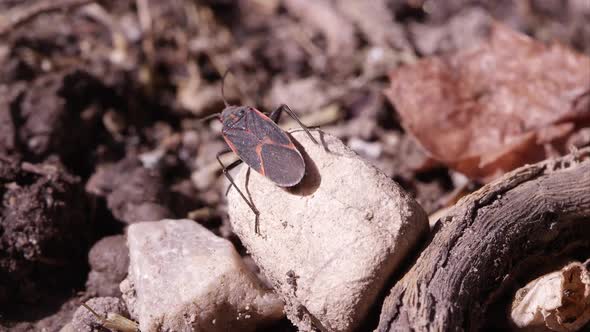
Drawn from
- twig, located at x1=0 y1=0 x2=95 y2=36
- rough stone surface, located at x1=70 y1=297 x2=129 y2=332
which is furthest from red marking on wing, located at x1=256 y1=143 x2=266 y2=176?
twig, located at x1=0 y1=0 x2=95 y2=36

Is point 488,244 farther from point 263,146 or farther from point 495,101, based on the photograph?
point 495,101

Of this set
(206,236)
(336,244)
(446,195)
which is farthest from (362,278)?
(446,195)

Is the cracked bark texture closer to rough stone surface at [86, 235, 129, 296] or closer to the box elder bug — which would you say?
the box elder bug

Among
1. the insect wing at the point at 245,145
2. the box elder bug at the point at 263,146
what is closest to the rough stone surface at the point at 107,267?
the box elder bug at the point at 263,146

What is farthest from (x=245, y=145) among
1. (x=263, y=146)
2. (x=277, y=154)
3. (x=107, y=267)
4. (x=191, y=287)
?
(x=107, y=267)

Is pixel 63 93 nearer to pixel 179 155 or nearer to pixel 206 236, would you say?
pixel 179 155

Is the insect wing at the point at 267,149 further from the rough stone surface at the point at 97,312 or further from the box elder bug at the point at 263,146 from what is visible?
the rough stone surface at the point at 97,312
